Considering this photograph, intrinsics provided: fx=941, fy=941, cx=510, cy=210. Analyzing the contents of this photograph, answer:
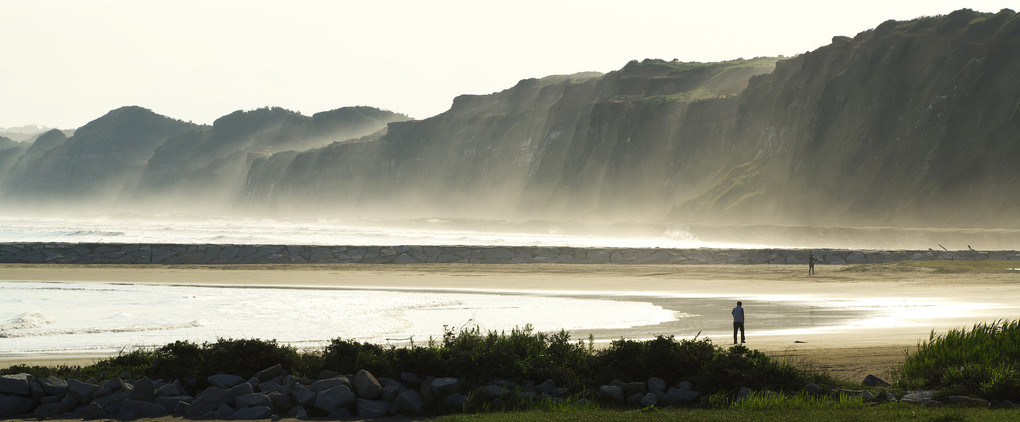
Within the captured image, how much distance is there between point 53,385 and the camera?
1061 cm

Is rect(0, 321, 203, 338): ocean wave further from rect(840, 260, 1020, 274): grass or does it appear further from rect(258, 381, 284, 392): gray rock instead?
rect(840, 260, 1020, 274): grass

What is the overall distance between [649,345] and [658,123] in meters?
115

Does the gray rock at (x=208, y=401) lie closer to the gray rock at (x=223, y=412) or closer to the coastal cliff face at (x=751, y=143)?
the gray rock at (x=223, y=412)

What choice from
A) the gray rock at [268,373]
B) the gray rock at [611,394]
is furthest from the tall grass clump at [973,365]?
the gray rock at [268,373]

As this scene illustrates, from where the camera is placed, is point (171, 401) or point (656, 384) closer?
point (171, 401)

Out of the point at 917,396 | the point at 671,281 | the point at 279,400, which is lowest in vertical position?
the point at 279,400

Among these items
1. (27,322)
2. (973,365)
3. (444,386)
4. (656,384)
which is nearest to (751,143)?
(27,322)

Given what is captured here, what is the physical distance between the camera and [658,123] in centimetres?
12425

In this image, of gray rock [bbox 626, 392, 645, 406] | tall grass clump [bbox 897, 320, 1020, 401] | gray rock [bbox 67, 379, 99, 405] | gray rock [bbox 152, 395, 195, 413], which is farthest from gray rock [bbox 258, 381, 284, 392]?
tall grass clump [bbox 897, 320, 1020, 401]

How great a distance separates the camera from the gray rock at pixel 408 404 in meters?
10.5

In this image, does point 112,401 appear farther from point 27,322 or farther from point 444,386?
→ point 27,322

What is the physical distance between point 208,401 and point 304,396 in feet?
3.41

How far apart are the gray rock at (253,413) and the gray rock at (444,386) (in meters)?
1.86

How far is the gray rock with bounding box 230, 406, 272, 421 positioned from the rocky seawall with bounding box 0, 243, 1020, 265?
33.6m
